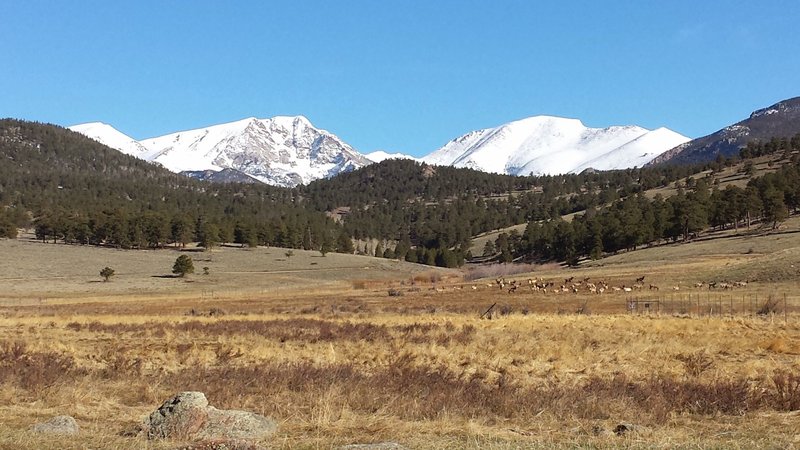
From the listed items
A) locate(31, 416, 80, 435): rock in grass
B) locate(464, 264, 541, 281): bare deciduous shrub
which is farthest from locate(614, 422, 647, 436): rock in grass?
locate(464, 264, 541, 281): bare deciduous shrub

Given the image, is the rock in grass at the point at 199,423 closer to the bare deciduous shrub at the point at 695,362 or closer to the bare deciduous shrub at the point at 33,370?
the bare deciduous shrub at the point at 33,370

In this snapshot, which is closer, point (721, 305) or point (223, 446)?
point (223, 446)

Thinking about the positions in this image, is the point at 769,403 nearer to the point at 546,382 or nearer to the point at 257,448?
the point at 546,382

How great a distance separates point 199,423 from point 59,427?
7.56 ft

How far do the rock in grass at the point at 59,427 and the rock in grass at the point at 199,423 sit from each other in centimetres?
116

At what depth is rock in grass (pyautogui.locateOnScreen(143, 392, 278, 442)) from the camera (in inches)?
385

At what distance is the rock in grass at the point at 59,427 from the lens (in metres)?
10.0

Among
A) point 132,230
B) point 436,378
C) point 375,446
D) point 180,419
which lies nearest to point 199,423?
point 180,419

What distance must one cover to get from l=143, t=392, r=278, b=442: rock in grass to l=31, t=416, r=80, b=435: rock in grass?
1162 millimetres

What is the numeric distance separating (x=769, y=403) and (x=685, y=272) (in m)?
58.4

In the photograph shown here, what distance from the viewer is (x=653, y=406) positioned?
1249 cm

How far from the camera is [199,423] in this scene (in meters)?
→ 10.0

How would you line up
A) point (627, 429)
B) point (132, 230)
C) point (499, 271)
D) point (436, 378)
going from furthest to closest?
1. point (132, 230)
2. point (499, 271)
3. point (436, 378)
4. point (627, 429)

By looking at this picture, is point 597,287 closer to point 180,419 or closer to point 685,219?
point 180,419
